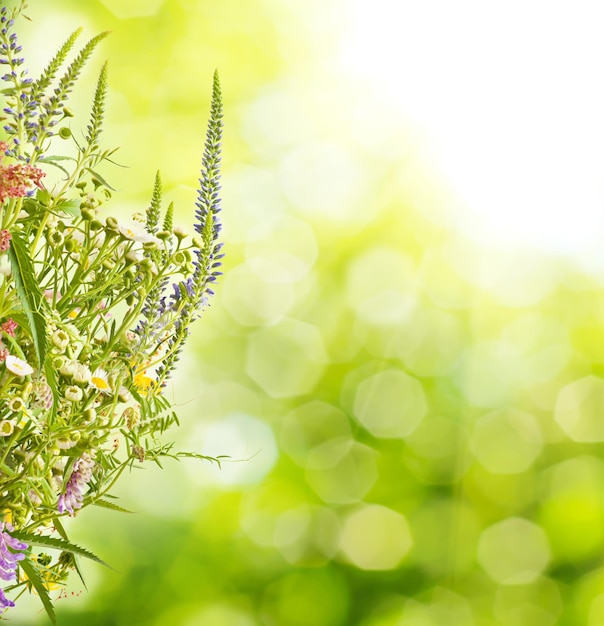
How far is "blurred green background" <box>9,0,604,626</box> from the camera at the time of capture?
1.49 metres

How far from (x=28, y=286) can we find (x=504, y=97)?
49.6 inches

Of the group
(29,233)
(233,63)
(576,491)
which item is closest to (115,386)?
(29,233)

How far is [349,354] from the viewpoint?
155 centimetres

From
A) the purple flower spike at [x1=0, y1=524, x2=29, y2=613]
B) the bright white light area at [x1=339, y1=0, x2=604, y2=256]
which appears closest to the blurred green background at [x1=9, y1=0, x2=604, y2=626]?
the bright white light area at [x1=339, y1=0, x2=604, y2=256]

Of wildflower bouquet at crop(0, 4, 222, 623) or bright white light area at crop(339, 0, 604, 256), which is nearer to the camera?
wildflower bouquet at crop(0, 4, 222, 623)

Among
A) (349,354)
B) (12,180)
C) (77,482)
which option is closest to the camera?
(12,180)

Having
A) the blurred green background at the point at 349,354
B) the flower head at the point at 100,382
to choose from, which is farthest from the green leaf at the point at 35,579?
the blurred green background at the point at 349,354

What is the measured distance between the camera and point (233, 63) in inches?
60.3

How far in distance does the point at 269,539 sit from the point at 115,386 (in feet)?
2.89

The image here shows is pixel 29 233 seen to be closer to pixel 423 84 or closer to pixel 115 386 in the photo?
pixel 115 386

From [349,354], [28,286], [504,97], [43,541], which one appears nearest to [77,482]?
[43,541]

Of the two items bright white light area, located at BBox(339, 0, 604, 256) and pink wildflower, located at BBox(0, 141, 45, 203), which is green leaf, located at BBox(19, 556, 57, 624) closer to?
pink wildflower, located at BBox(0, 141, 45, 203)

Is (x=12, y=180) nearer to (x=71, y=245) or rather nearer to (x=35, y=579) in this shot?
(x=71, y=245)

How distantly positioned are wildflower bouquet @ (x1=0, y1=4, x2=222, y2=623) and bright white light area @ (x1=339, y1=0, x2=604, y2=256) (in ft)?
2.93
